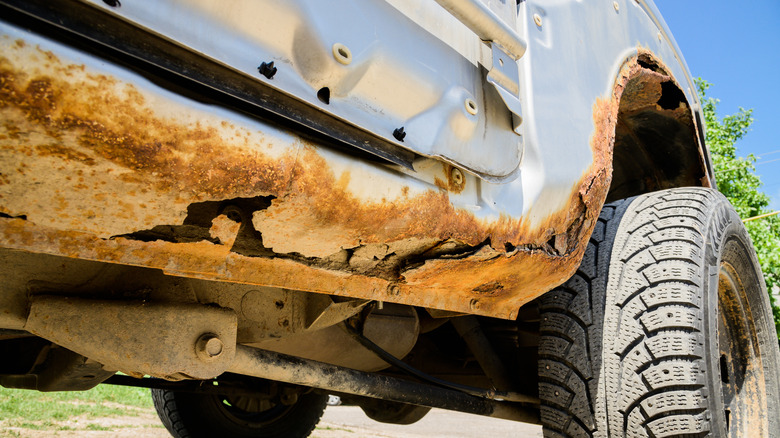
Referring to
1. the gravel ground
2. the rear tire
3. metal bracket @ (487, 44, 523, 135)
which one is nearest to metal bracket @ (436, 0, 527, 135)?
metal bracket @ (487, 44, 523, 135)

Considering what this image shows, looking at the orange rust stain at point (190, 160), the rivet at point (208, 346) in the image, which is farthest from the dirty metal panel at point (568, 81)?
the rivet at point (208, 346)

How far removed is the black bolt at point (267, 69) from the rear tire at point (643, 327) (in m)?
1.26

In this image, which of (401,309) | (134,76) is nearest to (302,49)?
(134,76)

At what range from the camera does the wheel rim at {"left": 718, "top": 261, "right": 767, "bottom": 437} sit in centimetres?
213

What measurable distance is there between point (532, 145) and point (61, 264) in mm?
1082

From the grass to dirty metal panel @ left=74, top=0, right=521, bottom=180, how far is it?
381 centimetres

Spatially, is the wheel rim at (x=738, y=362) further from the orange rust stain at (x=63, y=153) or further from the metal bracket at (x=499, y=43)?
the orange rust stain at (x=63, y=153)

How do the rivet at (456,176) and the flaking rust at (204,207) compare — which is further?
the rivet at (456,176)

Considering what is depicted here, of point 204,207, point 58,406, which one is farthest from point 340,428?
point 204,207

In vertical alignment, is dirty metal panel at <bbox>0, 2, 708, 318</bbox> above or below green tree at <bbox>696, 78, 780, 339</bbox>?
below

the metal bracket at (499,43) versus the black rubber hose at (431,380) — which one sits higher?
the metal bracket at (499,43)

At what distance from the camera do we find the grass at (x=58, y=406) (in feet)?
13.1

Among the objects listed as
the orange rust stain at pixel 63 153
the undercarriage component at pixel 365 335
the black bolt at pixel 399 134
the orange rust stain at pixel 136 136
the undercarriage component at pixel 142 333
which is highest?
the black bolt at pixel 399 134

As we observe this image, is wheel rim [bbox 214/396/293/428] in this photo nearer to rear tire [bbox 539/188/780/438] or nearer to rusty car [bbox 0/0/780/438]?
rusty car [bbox 0/0/780/438]
